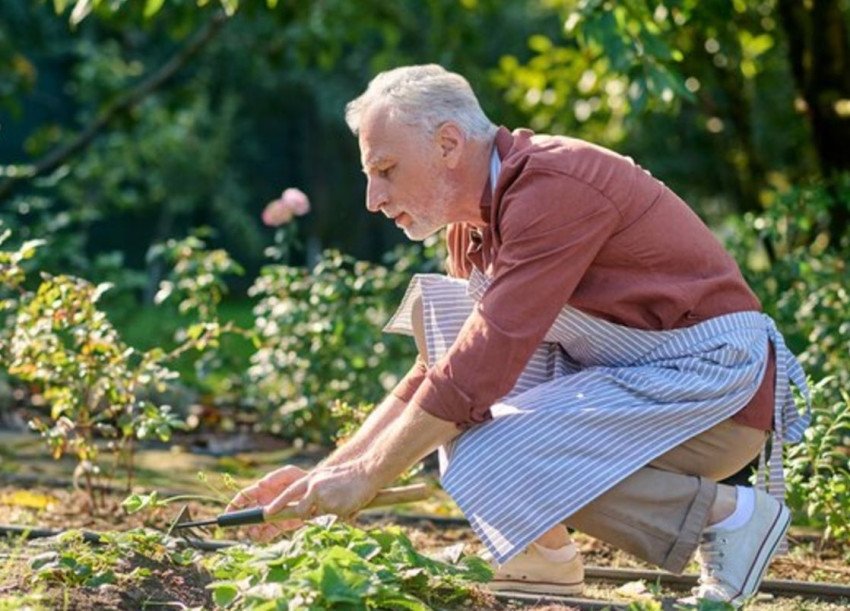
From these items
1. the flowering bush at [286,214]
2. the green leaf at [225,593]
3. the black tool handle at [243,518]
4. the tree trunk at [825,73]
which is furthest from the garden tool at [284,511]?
the tree trunk at [825,73]

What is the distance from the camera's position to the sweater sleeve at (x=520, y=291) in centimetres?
341

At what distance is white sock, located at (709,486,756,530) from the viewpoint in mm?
3553

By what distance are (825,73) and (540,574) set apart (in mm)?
3968

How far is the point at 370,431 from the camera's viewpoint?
3.86 metres

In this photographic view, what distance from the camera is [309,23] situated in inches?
373

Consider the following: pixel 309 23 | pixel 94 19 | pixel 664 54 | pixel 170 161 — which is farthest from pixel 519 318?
pixel 94 19

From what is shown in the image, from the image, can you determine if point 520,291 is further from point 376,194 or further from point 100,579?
point 100,579

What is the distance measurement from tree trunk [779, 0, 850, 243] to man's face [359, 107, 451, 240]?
3638 mm

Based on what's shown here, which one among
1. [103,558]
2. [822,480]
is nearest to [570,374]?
[822,480]

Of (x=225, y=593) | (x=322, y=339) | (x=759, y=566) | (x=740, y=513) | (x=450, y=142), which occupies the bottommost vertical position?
(x=322, y=339)

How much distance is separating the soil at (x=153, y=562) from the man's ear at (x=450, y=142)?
0.95 meters

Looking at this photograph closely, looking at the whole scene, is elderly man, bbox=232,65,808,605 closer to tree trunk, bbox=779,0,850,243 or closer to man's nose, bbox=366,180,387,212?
man's nose, bbox=366,180,387,212

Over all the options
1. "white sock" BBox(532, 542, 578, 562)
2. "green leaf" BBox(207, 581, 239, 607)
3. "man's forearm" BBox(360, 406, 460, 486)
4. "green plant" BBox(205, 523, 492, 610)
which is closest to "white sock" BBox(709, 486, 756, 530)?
"white sock" BBox(532, 542, 578, 562)

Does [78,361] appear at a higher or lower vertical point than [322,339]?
higher
